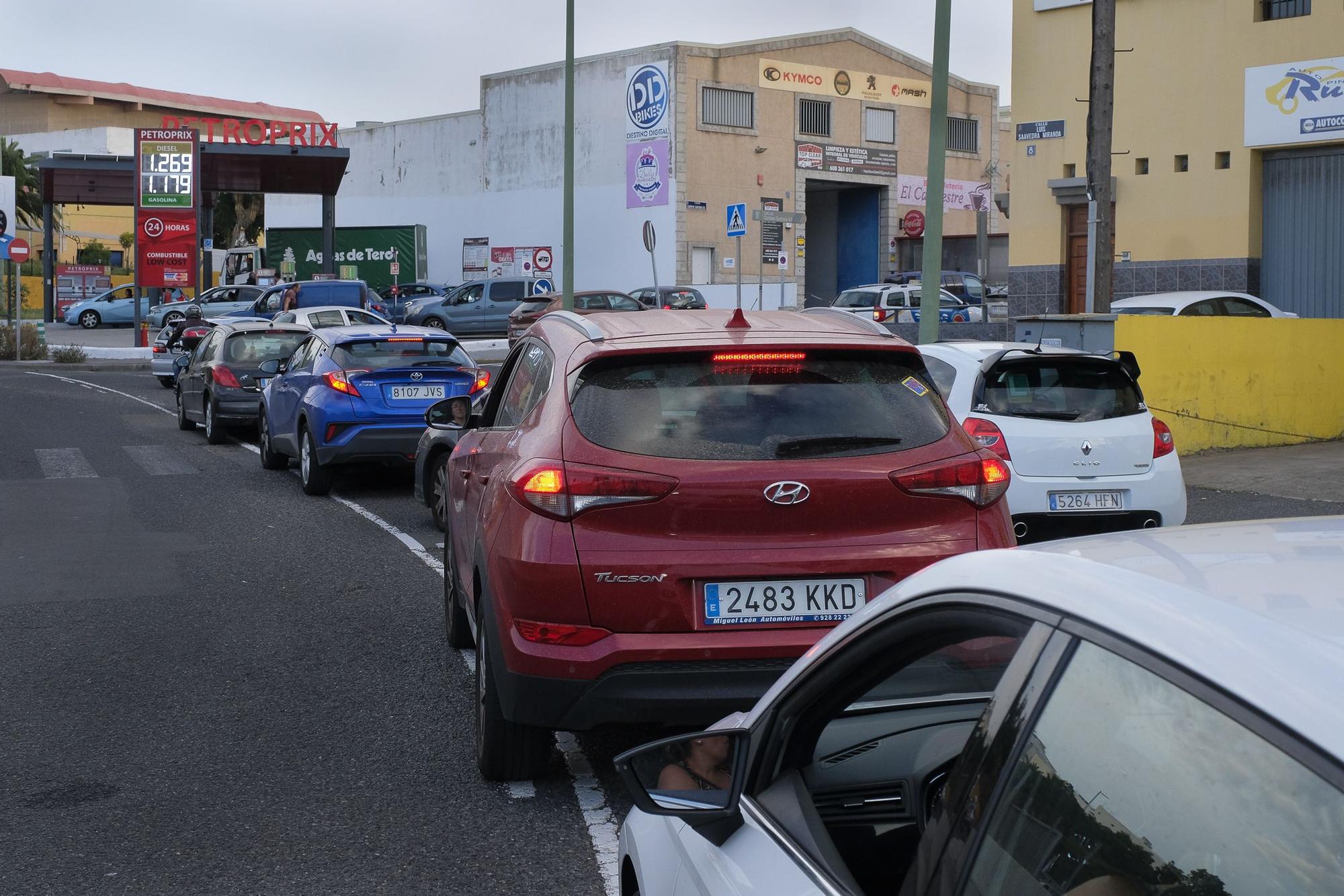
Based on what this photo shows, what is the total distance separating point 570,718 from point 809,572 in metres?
0.90

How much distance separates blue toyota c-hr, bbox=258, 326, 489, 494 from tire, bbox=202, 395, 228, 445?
4899mm

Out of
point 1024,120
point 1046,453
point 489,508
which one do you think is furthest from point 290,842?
point 1024,120

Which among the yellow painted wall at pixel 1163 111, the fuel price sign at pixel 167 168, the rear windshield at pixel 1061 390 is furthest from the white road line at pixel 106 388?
the rear windshield at pixel 1061 390

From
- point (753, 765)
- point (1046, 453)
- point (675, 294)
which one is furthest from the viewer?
point (675, 294)

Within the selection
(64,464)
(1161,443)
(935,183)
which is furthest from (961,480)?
(64,464)

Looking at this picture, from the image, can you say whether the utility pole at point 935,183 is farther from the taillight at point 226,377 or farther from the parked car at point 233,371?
the taillight at point 226,377

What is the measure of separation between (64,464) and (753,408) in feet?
45.5

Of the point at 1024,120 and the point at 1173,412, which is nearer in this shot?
the point at 1173,412

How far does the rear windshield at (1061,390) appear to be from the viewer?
991 cm

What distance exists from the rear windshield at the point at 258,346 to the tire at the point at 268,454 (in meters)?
2.58

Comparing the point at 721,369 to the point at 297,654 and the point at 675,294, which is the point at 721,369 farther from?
the point at 675,294

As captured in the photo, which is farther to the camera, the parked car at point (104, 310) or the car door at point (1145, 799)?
the parked car at point (104, 310)

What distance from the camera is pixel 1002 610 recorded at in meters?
1.99

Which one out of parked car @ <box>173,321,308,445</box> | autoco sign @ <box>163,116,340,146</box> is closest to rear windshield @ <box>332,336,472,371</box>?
parked car @ <box>173,321,308,445</box>
